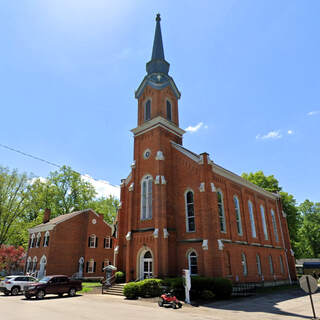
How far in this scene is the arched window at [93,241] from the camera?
3693 centimetres

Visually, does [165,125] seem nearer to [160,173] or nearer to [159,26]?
[160,173]

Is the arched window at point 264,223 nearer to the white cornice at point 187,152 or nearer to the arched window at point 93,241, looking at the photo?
the white cornice at point 187,152

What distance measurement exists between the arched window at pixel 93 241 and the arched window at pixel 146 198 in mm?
17168

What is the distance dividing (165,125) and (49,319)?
1878 cm

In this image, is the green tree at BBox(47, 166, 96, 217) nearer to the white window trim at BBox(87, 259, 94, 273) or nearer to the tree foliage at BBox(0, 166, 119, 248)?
the tree foliage at BBox(0, 166, 119, 248)

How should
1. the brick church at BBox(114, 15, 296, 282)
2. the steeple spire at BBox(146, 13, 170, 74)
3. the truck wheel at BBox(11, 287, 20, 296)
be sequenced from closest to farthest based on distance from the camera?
the truck wheel at BBox(11, 287, 20, 296)
the brick church at BBox(114, 15, 296, 282)
the steeple spire at BBox(146, 13, 170, 74)

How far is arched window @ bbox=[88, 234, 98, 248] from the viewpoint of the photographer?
36.9 meters

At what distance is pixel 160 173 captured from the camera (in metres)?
22.9

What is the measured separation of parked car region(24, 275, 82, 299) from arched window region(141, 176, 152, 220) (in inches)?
303

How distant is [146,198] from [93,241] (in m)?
18.0

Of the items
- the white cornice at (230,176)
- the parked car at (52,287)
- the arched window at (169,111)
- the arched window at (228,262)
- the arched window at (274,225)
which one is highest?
the arched window at (169,111)

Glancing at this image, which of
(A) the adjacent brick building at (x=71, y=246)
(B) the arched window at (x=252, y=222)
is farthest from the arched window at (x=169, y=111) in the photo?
(A) the adjacent brick building at (x=71, y=246)

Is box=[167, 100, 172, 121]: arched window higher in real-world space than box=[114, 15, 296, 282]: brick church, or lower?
higher

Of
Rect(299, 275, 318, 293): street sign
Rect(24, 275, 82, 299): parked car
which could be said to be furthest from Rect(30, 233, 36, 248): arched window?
Rect(299, 275, 318, 293): street sign
